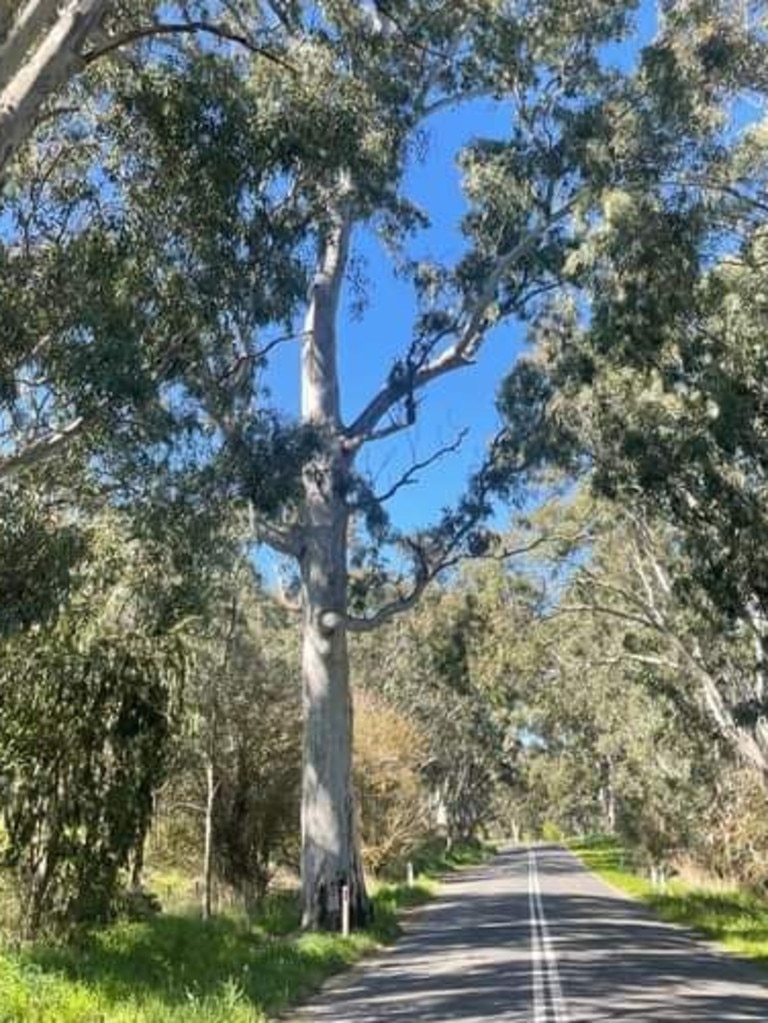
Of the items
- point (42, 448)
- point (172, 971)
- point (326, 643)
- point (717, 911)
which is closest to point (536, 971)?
point (172, 971)

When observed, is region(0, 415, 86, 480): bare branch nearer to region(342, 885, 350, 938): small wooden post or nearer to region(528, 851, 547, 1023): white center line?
region(528, 851, 547, 1023): white center line

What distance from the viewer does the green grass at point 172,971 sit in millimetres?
10438

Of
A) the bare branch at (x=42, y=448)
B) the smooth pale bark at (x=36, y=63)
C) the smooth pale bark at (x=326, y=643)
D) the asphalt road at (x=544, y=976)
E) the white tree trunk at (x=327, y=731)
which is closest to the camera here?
the smooth pale bark at (x=36, y=63)

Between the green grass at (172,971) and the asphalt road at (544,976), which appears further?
the asphalt road at (544,976)

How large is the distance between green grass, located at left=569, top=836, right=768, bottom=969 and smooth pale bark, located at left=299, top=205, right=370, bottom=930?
605cm

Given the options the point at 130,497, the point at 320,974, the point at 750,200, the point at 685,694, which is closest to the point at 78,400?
the point at 130,497

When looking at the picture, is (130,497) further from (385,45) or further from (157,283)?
(385,45)

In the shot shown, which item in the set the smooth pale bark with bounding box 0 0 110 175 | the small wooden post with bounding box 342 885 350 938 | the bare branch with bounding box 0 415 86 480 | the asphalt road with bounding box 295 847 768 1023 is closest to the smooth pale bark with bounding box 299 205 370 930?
the small wooden post with bounding box 342 885 350 938

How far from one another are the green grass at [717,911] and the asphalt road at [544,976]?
53 cm

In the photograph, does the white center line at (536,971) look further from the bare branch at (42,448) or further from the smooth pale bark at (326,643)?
the bare branch at (42,448)

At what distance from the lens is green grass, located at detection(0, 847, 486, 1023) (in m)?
10.4

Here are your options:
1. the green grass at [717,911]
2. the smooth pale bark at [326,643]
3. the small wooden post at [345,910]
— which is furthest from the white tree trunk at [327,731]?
the green grass at [717,911]

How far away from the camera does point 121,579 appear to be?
15.8m

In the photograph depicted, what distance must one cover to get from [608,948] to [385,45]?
12.9m
